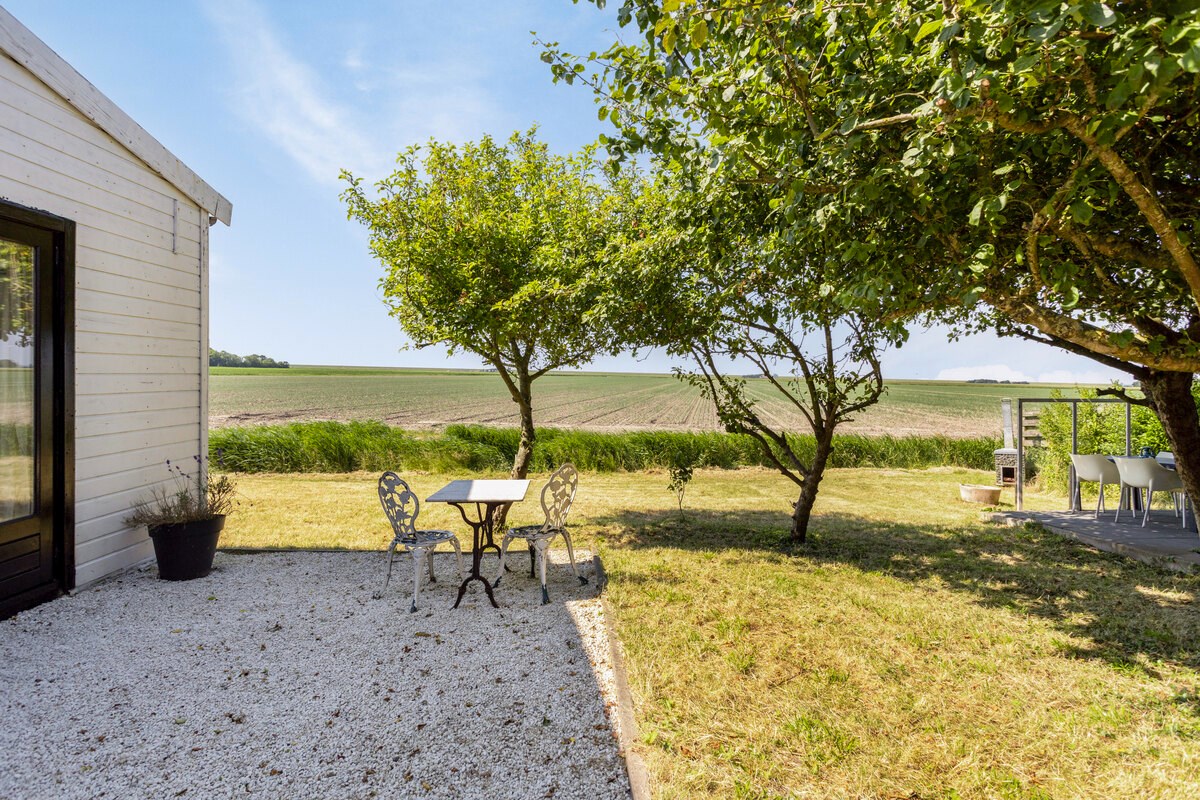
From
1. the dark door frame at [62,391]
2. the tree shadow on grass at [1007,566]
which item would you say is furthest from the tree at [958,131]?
the dark door frame at [62,391]

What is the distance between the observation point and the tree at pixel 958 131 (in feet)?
8.05

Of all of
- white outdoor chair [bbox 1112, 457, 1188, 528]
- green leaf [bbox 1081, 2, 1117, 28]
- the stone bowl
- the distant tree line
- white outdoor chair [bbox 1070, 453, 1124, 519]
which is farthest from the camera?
the distant tree line

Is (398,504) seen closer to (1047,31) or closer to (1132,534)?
→ (1047,31)

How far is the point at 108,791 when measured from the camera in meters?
2.47

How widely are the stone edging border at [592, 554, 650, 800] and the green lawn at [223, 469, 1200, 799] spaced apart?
60mm

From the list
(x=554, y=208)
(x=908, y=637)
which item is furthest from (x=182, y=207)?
(x=908, y=637)

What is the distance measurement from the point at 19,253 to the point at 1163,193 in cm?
850

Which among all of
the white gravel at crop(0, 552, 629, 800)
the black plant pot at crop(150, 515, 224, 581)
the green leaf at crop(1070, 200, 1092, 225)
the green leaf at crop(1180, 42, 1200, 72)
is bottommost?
the white gravel at crop(0, 552, 629, 800)

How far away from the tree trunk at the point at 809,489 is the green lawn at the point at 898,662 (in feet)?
0.83

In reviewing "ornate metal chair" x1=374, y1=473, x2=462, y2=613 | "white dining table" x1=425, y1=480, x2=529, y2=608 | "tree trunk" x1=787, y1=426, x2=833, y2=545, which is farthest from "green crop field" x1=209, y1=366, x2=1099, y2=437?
"ornate metal chair" x1=374, y1=473, x2=462, y2=613

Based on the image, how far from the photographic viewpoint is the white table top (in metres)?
4.98

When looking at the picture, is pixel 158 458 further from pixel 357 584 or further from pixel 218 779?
pixel 218 779

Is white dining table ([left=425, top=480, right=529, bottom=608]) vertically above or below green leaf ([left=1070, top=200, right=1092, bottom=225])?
below

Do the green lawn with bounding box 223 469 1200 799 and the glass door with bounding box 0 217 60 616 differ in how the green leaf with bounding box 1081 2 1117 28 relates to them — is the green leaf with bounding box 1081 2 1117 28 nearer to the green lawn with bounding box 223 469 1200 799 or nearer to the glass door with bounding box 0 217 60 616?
the green lawn with bounding box 223 469 1200 799
